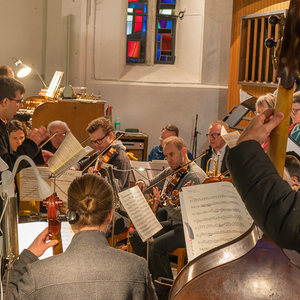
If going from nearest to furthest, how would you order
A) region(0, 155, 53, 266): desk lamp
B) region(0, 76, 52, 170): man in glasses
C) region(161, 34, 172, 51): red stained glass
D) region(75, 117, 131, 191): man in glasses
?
region(0, 155, 53, 266): desk lamp < region(0, 76, 52, 170): man in glasses < region(75, 117, 131, 191): man in glasses < region(161, 34, 172, 51): red stained glass

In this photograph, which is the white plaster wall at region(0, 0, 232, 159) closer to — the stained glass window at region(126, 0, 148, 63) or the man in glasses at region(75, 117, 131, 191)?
the stained glass window at region(126, 0, 148, 63)

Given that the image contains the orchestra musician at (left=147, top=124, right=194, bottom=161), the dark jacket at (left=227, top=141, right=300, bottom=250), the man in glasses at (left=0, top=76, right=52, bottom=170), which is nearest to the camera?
the dark jacket at (left=227, top=141, right=300, bottom=250)

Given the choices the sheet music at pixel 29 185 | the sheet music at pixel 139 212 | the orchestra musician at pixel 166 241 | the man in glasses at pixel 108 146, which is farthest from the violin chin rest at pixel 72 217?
the man in glasses at pixel 108 146

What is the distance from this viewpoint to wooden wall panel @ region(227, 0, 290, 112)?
18.5ft

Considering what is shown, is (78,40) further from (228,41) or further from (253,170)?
(253,170)

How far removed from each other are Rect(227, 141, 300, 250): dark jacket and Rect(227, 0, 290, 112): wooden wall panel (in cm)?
500

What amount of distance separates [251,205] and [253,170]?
7cm

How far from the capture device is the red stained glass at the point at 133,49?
24.3ft

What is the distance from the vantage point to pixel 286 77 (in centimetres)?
83

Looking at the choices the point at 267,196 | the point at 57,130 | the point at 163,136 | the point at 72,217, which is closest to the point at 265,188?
the point at 267,196

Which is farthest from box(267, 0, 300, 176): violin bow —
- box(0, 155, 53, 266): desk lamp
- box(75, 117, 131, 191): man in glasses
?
box(75, 117, 131, 191): man in glasses

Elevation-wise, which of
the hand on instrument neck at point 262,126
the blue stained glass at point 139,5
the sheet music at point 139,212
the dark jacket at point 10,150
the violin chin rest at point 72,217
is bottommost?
the sheet music at point 139,212

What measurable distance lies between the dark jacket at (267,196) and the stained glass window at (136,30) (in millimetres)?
6821

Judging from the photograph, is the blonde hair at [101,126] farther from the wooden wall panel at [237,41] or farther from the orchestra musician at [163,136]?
the wooden wall panel at [237,41]
